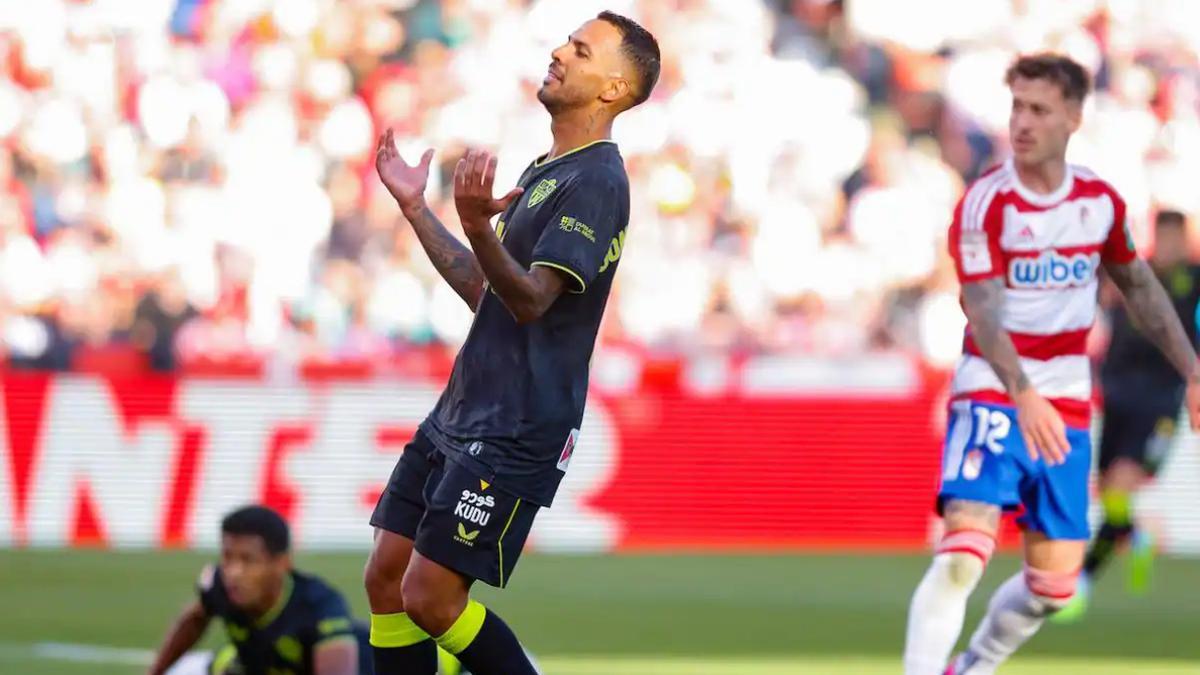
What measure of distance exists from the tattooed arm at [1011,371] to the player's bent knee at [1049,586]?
1.46 ft

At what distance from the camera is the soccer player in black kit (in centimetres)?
594

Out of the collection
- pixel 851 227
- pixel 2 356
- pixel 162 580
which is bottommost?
pixel 162 580

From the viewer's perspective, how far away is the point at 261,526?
7520 millimetres

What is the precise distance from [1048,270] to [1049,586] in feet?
3.62

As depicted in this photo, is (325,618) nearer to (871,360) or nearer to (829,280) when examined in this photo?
(871,360)

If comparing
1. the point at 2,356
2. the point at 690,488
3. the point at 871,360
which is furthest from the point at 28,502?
the point at 871,360

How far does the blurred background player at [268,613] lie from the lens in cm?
755

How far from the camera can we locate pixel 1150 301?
7.54 m

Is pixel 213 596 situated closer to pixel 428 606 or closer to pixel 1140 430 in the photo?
pixel 428 606

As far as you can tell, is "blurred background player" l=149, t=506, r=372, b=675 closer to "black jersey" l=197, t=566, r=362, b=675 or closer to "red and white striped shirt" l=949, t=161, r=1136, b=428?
"black jersey" l=197, t=566, r=362, b=675

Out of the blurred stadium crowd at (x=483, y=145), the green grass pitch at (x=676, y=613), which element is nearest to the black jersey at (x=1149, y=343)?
the green grass pitch at (x=676, y=613)

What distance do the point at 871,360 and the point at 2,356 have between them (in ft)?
23.2

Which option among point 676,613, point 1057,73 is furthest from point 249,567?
point 676,613

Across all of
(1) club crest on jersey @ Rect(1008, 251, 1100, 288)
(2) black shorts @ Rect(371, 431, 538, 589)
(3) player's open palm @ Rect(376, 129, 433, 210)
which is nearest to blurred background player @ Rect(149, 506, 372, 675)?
(2) black shorts @ Rect(371, 431, 538, 589)
